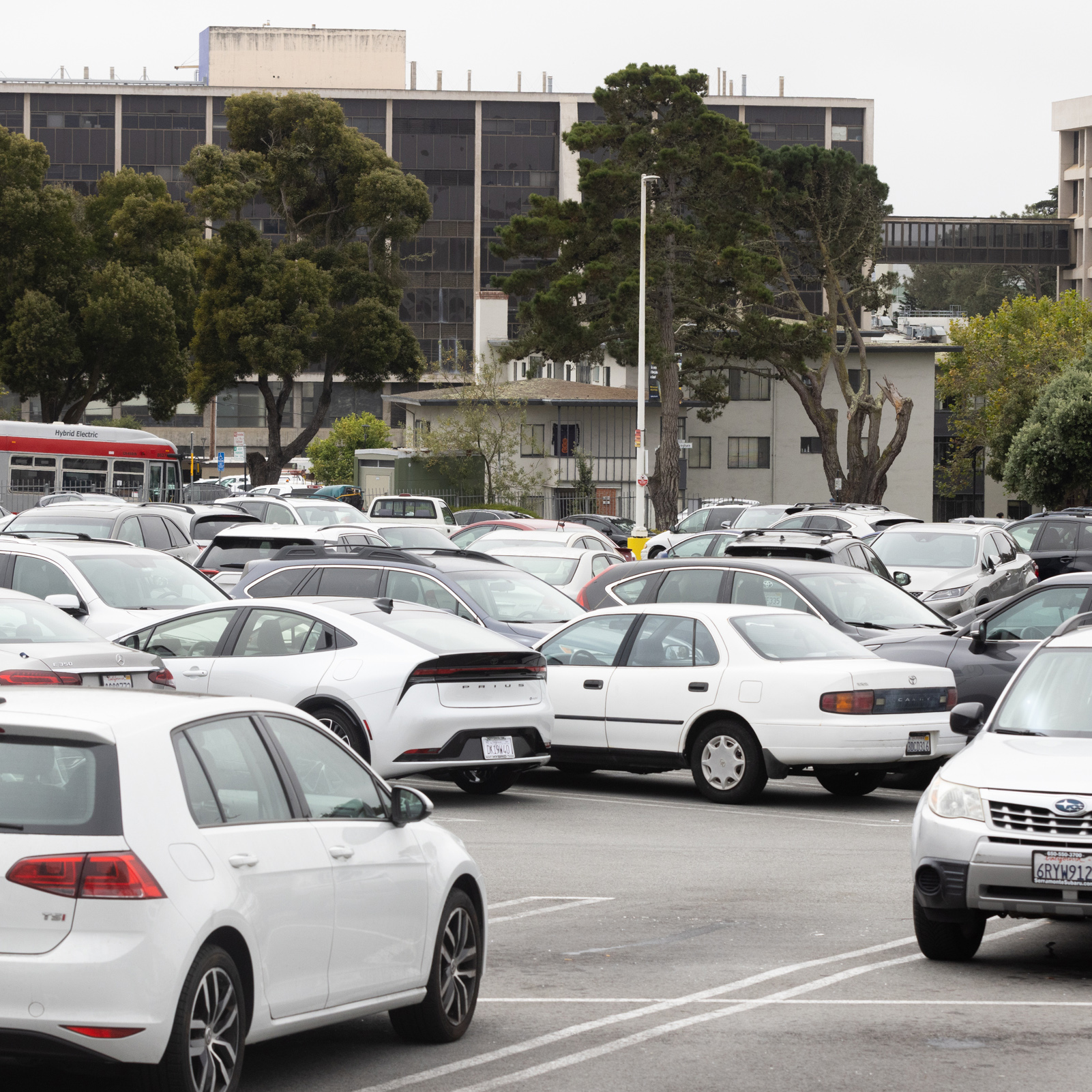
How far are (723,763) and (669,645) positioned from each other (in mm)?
1040

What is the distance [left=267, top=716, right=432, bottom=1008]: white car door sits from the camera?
6152 mm

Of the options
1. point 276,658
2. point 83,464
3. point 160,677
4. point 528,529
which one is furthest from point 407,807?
point 83,464

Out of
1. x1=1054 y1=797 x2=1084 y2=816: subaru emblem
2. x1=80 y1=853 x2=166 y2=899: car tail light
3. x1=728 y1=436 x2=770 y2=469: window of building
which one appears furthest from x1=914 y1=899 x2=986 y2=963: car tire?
x1=728 y1=436 x2=770 y2=469: window of building

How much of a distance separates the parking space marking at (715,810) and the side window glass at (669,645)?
3.55 feet

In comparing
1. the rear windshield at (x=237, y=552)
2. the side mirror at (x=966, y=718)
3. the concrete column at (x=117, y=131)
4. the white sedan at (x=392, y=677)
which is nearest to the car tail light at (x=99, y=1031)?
the side mirror at (x=966, y=718)

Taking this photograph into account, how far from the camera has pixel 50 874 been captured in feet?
16.9

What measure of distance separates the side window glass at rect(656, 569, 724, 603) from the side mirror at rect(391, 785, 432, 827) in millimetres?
9748

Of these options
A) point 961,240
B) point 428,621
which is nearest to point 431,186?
point 961,240

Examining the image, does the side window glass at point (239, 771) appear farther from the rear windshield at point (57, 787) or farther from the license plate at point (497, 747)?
the license plate at point (497, 747)

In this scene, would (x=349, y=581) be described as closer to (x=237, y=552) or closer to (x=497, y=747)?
(x=497, y=747)

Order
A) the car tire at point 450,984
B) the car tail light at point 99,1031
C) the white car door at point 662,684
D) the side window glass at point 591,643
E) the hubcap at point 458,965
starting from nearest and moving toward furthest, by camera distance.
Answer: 1. the car tail light at point 99,1031
2. the car tire at point 450,984
3. the hubcap at point 458,965
4. the white car door at point 662,684
5. the side window glass at point 591,643

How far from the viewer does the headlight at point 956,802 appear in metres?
8.08

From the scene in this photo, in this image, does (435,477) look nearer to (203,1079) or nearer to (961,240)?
(203,1079)

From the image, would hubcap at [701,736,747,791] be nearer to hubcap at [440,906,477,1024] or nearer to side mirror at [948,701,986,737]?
side mirror at [948,701,986,737]
